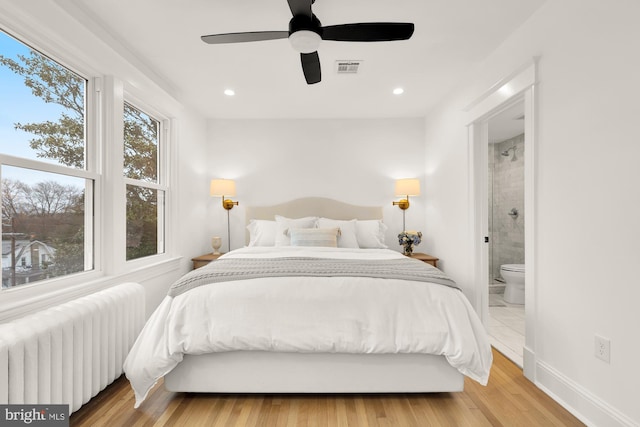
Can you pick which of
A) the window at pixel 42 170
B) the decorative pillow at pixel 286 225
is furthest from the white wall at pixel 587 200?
the window at pixel 42 170

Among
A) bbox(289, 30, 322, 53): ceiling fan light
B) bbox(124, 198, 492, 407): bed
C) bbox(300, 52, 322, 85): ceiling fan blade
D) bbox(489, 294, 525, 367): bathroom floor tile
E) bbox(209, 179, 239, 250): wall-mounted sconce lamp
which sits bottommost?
bbox(489, 294, 525, 367): bathroom floor tile

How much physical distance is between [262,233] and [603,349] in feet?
9.97

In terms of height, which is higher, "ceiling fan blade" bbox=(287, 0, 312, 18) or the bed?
"ceiling fan blade" bbox=(287, 0, 312, 18)

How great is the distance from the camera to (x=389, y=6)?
2.04 meters

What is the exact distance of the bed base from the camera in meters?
1.89

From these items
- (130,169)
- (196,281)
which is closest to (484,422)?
(196,281)

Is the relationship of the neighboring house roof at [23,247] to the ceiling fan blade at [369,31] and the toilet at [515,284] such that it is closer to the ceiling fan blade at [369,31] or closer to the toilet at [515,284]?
the ceiling fan blade at [369,31]

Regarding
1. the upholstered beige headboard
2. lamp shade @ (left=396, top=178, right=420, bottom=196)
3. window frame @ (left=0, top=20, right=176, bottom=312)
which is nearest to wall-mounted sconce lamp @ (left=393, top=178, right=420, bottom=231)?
lamp shade @ (left=396, top=178, right=420, bottom=196)

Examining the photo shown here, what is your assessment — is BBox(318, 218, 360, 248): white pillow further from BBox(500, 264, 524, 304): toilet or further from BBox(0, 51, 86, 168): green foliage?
BBox(0, 51, 86, 168): green foliage

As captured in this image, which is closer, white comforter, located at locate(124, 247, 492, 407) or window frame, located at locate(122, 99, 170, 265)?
white comforter, located at locate(124, 247, 492, 407)

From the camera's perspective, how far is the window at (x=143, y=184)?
275 centimetres

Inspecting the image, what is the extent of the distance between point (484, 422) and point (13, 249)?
2703 millimetres

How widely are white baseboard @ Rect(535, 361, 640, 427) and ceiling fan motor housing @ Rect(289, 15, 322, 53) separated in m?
2.46

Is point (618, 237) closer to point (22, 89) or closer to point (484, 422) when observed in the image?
point (484, 422)
